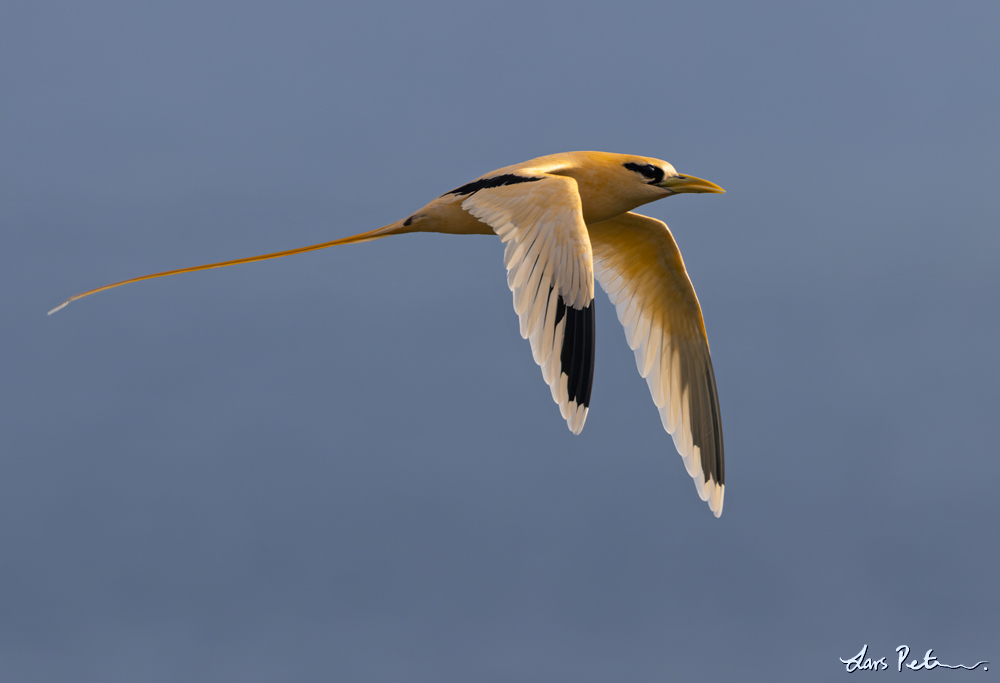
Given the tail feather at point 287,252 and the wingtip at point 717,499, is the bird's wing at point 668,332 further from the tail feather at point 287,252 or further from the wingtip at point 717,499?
the tail feather at point 287,252

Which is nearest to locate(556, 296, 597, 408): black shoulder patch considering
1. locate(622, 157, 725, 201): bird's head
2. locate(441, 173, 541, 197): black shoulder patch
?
locate(441, 173, 541, 197): black shoulder patch

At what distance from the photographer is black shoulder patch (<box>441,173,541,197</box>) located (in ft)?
30.3

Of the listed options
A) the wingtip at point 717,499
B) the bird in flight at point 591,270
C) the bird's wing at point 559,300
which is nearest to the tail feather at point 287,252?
the bird in flight at point 591,270

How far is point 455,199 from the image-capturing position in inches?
394

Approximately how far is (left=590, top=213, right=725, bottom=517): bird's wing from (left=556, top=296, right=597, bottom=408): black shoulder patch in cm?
379

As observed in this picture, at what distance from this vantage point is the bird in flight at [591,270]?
26.5 ft

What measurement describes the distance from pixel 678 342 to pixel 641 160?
2444mm

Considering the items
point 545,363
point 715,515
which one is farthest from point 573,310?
point 715,515

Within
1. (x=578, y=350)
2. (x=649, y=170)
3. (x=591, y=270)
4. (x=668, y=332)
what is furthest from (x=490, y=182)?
(x=668, y=332)

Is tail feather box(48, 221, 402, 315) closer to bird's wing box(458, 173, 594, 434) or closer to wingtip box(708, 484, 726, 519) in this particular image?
bird's wing box(458, 173, 594, 434)

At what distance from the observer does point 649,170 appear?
1055 centimetres

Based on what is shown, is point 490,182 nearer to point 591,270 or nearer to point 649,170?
point 649,170

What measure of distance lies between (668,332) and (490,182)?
11.4 feet

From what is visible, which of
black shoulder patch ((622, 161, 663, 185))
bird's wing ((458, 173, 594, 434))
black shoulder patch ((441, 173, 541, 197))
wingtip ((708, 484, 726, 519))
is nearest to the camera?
bird's wing ((458, 173, 594, 434))
